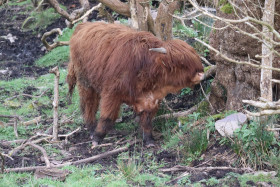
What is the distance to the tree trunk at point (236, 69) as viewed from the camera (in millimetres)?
5824

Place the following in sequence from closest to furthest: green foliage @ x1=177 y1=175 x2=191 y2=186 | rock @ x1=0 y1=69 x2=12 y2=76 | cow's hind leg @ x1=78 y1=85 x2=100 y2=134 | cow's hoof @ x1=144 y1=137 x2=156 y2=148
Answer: green foliage @ x1=177 y1=175 x2=191 y2=186, cow's hoof @ x1=144 y1=137 x2=156 y2=148, cow's hind leg @ x1=78 y1=85 x2=100 y2=134, rock @ x1=0 y1=69 x2=12 y2=76

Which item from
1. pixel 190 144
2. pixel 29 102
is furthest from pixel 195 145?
pixel 29 102

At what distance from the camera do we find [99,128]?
21.5ft

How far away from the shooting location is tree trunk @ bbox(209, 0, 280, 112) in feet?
19.1

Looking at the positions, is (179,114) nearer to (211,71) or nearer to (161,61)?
(211,71)

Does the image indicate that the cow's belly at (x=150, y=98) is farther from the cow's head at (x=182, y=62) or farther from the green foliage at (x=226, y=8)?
the green foliage at (x=226, y=8)

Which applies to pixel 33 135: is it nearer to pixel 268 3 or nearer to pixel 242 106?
pixel 242 106

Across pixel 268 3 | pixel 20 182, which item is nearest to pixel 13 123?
pixel 20 182

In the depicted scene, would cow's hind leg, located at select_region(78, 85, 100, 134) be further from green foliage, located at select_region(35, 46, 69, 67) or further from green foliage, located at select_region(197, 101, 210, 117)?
green foliage, located at select_region(35, 46, 69, 67)

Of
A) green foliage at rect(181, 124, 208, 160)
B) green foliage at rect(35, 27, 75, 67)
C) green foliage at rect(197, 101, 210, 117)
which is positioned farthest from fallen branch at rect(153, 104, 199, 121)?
green foliage at rect(35, 27, 75, 67)

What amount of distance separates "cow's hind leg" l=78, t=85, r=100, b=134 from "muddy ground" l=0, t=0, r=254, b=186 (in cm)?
23

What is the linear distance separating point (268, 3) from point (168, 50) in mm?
1564

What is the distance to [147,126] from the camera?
6.52 m

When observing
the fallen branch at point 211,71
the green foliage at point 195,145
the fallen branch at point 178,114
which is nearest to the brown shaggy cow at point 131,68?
the fallen branch at point 178,114
